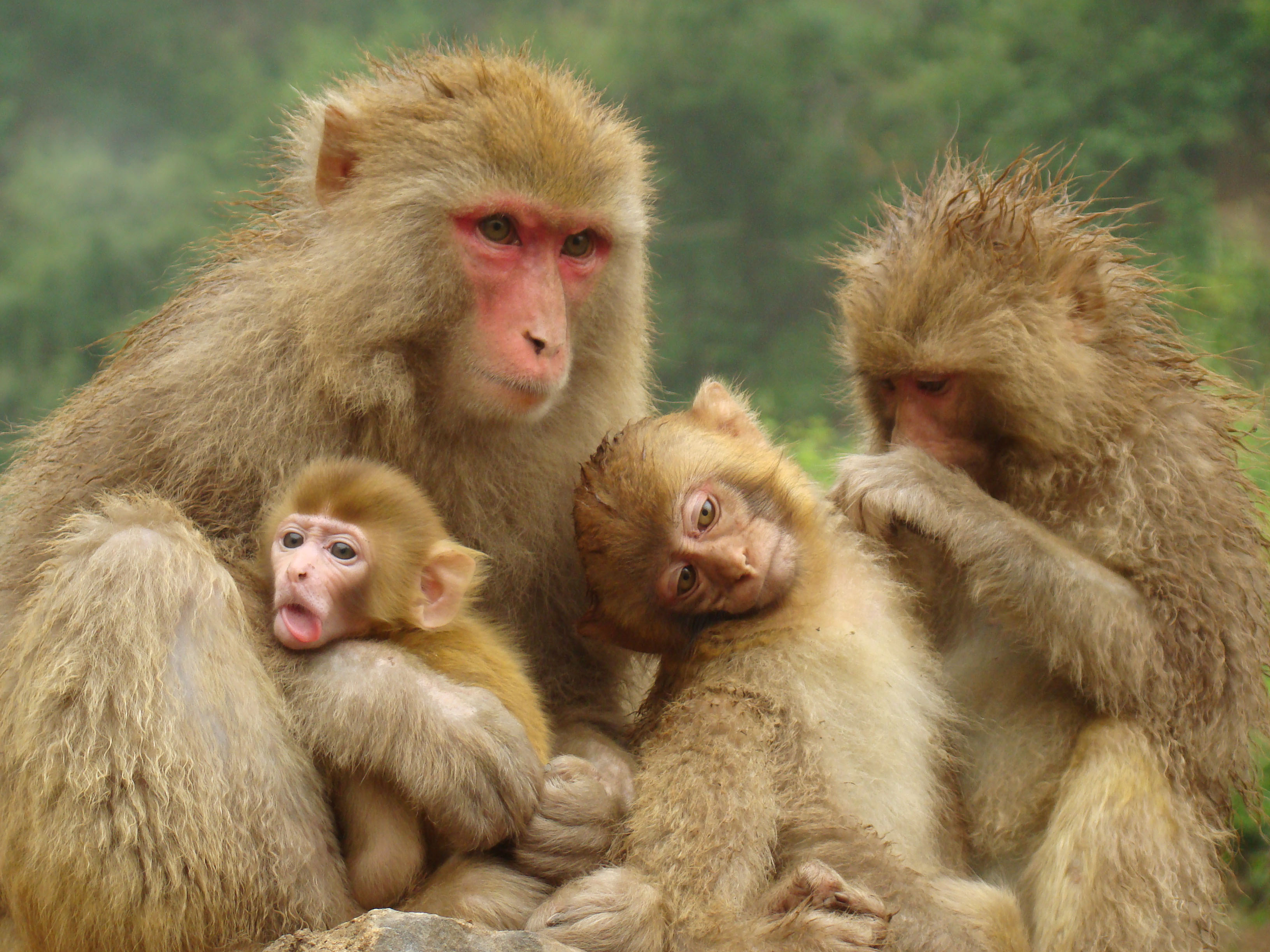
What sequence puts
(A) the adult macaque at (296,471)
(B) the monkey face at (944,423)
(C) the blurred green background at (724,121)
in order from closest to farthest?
(A) the adult macaque at (296,471) → (B) the monkey face at (944,423) → (C) the blurred green background at (724,121)

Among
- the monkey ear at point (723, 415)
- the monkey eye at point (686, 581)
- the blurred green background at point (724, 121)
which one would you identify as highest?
the blurred green background at point (724, 121)

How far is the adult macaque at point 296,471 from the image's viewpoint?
2.96 meters

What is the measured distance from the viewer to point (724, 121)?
1739cm

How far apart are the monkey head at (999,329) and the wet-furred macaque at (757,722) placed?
0.43 meters

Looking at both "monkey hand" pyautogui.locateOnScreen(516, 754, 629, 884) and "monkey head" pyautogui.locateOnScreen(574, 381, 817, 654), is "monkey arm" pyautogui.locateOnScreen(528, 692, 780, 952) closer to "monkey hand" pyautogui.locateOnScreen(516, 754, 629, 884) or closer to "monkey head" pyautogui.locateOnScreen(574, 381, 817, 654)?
"monkey hand" pyautogui.locateOnScreen(516, 754, 629, 884)

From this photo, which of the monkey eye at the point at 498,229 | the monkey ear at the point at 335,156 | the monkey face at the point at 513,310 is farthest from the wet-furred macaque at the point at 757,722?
the monkey ear at the point at 335,156

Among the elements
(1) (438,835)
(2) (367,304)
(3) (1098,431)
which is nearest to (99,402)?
(2) (367,304)

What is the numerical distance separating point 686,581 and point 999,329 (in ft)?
3.72

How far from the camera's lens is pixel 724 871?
3.15 m

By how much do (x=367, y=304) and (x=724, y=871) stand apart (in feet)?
5.69

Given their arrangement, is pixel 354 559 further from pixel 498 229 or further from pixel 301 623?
pixel 498 229

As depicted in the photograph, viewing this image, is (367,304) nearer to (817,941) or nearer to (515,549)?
(515,549)

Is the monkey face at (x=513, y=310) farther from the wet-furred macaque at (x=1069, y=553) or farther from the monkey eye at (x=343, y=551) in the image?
the wet-furred macaque at (x=1069, y=553)

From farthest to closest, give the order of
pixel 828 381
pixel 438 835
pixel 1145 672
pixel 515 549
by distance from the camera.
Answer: pixel 828 381 → pixel 515 549 → pixel 1145 672 → pixel 438 835
